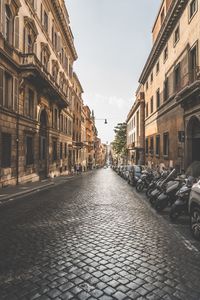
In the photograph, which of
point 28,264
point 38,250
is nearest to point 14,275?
point 28,264

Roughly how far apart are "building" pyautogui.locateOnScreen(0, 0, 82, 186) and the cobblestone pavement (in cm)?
965

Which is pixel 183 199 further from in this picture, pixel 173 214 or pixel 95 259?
pixel 95 259

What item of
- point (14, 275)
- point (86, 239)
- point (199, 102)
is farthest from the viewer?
point (199, 102)

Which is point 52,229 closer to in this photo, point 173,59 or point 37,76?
point 37,76

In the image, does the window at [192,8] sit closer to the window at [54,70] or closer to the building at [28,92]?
the building at [28,92]

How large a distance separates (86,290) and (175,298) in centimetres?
117

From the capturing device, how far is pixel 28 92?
19078 millimetres

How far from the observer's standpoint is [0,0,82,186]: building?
1537 cm

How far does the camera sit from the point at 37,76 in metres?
18.7

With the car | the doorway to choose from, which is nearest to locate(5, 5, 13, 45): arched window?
the doorway

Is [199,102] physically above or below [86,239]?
above

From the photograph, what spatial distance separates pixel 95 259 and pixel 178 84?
619 inches

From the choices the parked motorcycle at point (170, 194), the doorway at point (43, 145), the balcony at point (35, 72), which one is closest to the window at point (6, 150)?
the balcony at point (35, 72)

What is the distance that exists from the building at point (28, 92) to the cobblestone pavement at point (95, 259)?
9.65 metres
